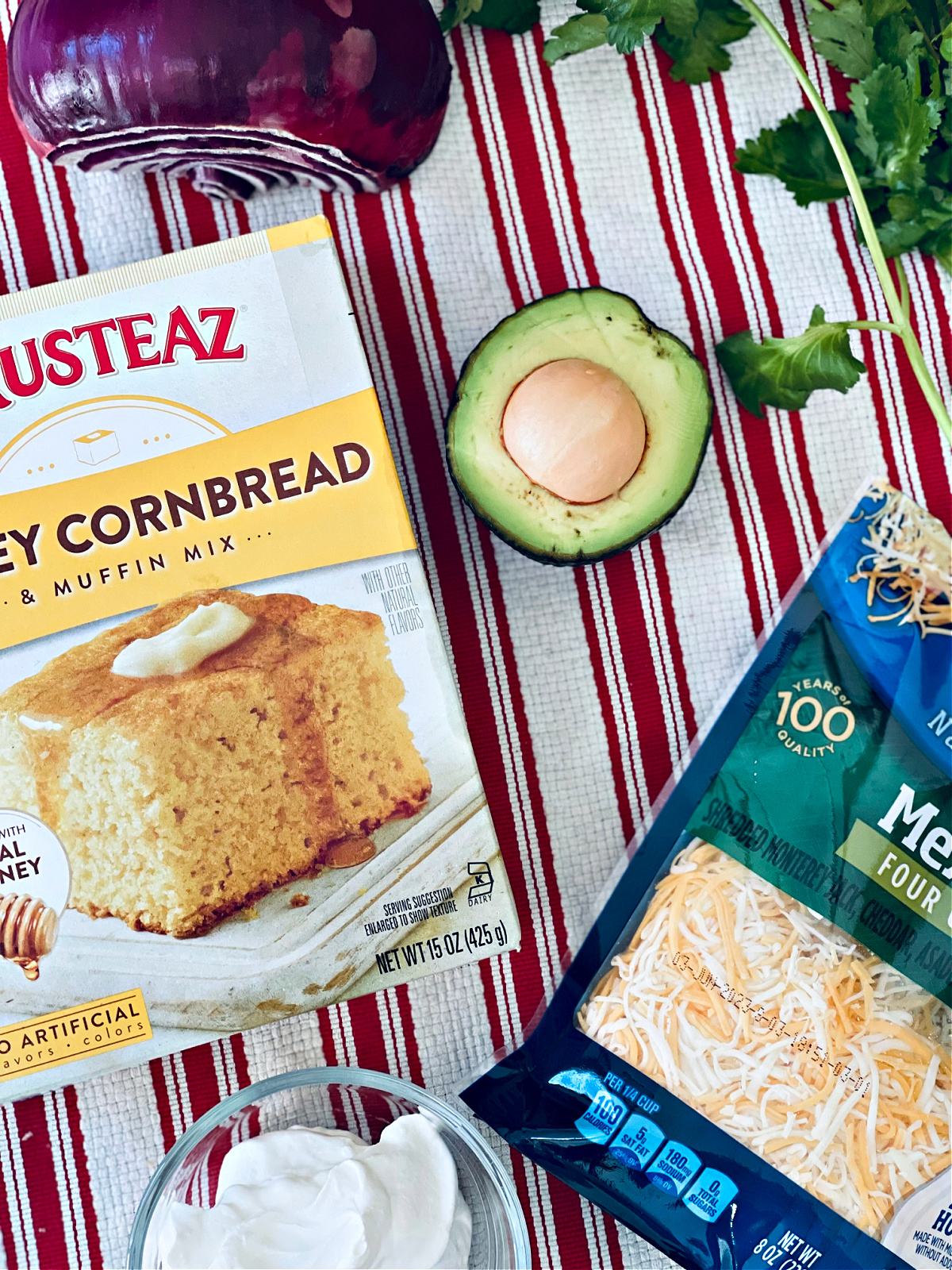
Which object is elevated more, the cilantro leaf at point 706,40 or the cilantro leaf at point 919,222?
the cilantro leaf at point 706,40

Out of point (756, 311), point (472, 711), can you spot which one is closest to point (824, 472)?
point (756, 311)

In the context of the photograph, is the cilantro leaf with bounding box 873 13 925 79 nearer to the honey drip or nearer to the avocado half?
the avocado half

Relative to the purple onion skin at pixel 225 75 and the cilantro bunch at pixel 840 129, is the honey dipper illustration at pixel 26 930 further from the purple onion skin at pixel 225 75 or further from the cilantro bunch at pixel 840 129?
the cilantro bunch at pixel 840 129

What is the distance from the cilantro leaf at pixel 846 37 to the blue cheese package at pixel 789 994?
1.49ft

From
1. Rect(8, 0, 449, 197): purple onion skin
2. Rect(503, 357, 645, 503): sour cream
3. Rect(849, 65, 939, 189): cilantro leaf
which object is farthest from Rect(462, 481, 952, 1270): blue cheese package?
Rect(8, 0, 449, 197): purple onion skin

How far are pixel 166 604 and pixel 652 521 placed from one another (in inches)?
16.1

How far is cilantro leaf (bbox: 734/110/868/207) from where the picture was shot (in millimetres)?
905

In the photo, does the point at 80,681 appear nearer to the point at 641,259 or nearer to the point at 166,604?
the point at 166,604

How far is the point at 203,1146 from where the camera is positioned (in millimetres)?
810

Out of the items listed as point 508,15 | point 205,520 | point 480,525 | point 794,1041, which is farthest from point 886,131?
point 794,1041

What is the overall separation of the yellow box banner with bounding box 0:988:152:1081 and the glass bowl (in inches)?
3.9

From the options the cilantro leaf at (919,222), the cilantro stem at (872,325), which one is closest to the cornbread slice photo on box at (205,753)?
the cilantro stem at (872,325)

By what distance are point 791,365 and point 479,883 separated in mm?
538

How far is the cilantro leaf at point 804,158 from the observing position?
90 cm
